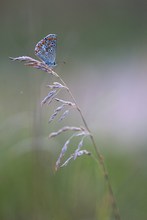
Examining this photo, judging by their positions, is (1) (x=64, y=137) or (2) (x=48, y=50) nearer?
(2) (x=48, y=50)

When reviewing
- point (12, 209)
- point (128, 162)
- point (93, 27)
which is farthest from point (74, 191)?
point (93, 27)

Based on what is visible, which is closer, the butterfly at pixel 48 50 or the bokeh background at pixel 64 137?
the butterfly at pixel 48 50

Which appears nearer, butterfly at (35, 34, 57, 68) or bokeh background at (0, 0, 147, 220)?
butterfly at (35, 34, 57, 68)

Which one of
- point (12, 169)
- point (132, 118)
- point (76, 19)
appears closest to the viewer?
point (12, 169)

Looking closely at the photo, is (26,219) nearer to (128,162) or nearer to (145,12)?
(128,162)
